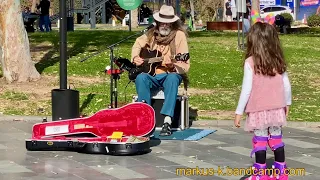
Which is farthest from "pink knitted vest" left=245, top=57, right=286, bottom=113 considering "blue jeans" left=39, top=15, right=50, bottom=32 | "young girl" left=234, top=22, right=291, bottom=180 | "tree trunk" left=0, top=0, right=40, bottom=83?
"blue jeans" left=39, top=15, right=50, bottom=32

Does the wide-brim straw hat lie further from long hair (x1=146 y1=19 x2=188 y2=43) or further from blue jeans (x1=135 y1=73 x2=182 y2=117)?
blue jeans (x1=135 y1=73 x2=182 y2=117)

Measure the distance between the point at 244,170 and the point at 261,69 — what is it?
142cm

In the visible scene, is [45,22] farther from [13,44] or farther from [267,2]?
[267,2]

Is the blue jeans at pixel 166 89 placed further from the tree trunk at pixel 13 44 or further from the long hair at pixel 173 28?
the tree trunk at pixel 13 44

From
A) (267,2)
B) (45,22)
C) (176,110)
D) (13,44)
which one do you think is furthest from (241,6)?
(267,2)

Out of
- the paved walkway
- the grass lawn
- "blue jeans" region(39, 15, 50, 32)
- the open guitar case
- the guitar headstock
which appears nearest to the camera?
the paved walkway

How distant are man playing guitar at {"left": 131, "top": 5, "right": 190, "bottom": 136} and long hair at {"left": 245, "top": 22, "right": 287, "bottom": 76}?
2968mm

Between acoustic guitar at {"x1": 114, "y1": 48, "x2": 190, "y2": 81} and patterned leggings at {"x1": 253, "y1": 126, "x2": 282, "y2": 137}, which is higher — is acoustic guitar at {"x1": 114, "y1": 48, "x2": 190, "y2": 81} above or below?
above

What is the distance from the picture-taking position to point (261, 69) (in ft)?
23.5

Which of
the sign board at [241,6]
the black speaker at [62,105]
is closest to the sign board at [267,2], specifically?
the sign board at [241,6]

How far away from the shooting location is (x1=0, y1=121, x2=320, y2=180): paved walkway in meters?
7.86

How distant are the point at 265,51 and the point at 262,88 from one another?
34 cm

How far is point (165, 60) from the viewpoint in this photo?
409 inches

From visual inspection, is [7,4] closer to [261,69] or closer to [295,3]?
[261,69]
